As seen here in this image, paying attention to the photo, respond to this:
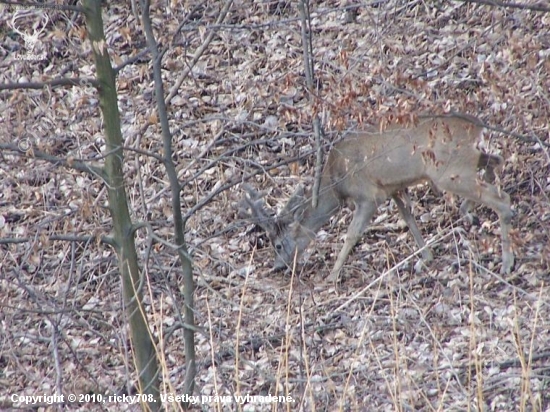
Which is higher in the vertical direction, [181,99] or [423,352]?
[181,99]

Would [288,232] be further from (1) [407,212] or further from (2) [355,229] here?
(1) [407,212]

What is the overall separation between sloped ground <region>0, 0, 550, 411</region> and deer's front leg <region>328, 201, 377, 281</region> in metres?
0.19

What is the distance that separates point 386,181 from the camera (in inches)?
372

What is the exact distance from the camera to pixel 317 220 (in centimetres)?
1008

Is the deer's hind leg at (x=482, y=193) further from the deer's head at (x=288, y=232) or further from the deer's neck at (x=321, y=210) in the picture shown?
the deer's head at (x=288, y=232)

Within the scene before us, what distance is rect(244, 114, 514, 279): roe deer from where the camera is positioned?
8.90 m

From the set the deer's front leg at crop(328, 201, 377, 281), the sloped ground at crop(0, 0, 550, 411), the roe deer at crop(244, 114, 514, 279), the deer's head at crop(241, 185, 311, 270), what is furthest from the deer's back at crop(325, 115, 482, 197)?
the deer's head at crop(241, 185, 311, 270)

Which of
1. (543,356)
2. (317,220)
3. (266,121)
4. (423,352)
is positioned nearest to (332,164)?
(317,220)

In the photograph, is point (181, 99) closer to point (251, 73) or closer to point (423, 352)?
point (251, 73)

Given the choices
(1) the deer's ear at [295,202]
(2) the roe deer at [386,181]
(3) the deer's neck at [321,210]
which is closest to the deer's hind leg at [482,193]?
(2) the roe deer at [386,181]

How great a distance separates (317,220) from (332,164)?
609 mm

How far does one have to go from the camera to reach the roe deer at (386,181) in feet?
29.2

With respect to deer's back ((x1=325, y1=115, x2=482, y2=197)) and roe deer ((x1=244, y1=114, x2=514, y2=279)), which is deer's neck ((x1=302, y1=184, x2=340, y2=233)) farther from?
deer's back ((x1=325, y1=115, x2=482, y2=197))

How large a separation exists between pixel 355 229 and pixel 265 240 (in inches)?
45.2
